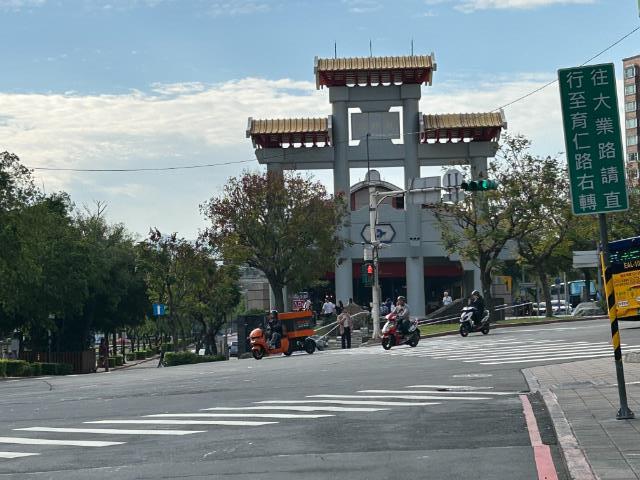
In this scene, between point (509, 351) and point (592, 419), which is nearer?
point (592, 419)

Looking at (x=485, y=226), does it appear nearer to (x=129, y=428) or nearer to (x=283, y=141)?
(x=283, y=141)

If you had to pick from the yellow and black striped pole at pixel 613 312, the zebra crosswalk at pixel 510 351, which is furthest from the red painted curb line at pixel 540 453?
the zebra crosswalk at pixel 510 351

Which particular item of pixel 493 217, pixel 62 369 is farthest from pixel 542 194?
pixel 62 369

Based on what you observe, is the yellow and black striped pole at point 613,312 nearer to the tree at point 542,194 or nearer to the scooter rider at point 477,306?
the scooter rider at point 477,306

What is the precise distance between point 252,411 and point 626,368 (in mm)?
7796

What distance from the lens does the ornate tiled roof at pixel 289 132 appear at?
62500mm

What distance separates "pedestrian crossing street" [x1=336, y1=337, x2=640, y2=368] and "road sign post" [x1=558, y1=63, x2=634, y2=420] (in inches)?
488

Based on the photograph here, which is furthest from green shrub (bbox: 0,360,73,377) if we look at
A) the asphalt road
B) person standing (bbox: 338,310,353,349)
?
the asphalt road

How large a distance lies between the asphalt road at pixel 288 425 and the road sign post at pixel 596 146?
255cm

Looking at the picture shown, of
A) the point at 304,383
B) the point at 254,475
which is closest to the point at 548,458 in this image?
the point at 254,475

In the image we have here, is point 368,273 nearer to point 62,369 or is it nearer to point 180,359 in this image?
point 180,359

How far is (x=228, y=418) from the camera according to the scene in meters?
15.2

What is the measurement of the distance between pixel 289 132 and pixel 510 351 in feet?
116

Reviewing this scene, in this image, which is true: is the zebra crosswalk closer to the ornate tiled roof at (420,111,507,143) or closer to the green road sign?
the green road sign
